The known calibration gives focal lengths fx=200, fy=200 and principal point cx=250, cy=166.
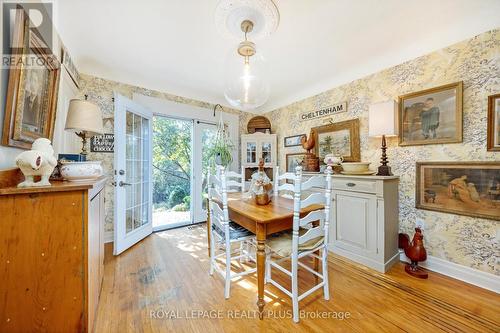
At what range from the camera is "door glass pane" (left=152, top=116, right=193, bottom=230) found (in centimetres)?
455

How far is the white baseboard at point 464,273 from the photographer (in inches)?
71.6

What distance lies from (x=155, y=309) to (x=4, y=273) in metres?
1.03

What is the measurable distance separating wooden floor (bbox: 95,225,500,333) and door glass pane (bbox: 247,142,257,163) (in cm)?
232

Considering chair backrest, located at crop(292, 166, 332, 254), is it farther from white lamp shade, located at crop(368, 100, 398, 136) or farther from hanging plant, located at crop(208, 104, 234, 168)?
hanging plant, located at crop(208, 104, 234, 168)

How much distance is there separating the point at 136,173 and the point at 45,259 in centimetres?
215

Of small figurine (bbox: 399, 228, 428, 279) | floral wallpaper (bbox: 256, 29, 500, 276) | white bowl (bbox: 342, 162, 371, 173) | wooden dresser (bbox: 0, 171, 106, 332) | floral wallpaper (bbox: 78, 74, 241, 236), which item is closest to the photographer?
wooden dresser (bbox: 0, 171, 106, 332)

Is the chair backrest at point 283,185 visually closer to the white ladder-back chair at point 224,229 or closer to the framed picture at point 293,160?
the white ladder-back chair at point 224,229

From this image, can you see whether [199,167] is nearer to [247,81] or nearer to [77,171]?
[247,81]

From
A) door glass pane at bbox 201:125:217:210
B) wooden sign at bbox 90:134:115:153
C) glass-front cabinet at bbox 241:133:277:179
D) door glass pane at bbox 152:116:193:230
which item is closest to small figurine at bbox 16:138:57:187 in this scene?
wooden sign at bbox 90:134:115:153

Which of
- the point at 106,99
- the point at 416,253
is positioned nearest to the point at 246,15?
the point at 106,99

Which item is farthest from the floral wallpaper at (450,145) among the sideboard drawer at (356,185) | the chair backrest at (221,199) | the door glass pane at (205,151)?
the door glass pane at (205,151)

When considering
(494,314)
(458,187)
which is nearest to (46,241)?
(494,314)

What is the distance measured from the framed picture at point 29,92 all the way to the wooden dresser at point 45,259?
486 millimetres

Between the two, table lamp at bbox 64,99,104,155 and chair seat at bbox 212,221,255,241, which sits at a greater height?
table lamp at bbox 64,99,104,155
